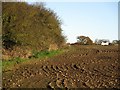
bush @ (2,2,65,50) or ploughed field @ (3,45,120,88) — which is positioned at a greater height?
bush @ (2,2,65,50)

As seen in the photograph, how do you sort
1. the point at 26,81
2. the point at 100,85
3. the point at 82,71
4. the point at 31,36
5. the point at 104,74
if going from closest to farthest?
the point at 100,85 < the point at 26,81 < the point at 104,74 < the point at 82,71 < the point at 31,36

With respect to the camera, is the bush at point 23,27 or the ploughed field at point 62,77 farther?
the bush at point 23,27

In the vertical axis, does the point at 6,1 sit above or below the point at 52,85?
above

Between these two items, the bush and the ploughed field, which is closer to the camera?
the ploughed field

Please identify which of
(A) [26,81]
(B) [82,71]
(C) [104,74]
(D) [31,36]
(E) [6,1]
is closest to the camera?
(A) [26,81]

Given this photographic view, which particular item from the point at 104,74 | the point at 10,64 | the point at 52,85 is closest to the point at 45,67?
the point at 10,64

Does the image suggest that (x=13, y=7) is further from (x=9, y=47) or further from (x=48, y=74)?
(x=48, y=74)

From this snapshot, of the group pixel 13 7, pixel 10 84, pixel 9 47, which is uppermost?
pixel 13 7

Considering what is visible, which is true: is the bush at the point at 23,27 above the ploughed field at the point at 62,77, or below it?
above

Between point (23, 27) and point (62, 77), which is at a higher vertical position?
point (23, 27)

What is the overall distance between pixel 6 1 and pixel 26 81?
967 centimetres

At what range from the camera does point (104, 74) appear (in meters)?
16.1

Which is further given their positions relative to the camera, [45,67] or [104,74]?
[45,67]

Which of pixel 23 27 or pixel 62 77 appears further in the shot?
pixel 23 27
